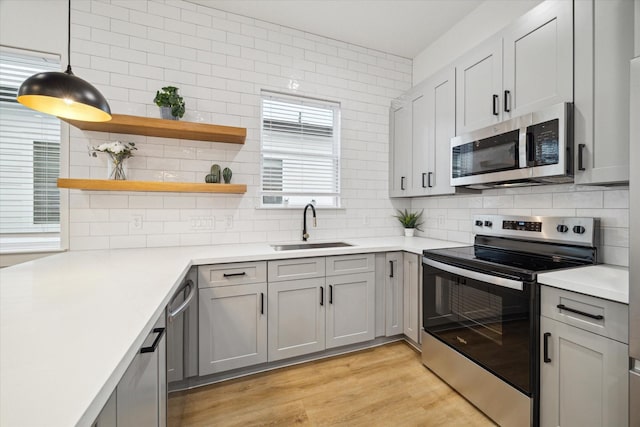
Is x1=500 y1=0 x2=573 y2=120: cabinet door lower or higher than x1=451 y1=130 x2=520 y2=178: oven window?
higher

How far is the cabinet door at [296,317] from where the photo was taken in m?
2.22

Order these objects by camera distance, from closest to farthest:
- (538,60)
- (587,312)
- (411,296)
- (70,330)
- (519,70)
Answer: (70,330)
(587,312)
(538,60)
(519,70)
(411,296)

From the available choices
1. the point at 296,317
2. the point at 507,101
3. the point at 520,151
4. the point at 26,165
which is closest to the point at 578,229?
the point at 520,151

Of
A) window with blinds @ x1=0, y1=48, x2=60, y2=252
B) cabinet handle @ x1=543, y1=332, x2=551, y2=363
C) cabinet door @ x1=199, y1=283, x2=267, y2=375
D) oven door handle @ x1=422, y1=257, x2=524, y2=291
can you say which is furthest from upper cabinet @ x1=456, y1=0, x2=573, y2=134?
window with blinds @ x1=0, y1=48, x2=60, y2=252

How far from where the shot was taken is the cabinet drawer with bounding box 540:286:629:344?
1.20 metres

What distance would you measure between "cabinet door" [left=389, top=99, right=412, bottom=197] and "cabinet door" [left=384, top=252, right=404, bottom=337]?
835mm

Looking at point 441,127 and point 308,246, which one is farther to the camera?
point 308,246

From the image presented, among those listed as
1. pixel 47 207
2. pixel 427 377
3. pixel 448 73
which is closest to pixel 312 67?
pixel 448 73

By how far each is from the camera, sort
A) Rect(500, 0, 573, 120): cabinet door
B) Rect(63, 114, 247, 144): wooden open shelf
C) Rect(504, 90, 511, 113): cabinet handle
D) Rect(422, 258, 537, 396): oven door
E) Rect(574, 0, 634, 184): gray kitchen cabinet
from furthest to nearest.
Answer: Rect(63, 114, 247, 144): wooden open shelf < Rect(504, 90, 511, 113): cabinet handle < Rect(500, 0, 573, 120): cabinet door < Rect(422, 258, 537, 396): oven door < Rect(574, 0, 634, 184): gray kitchen cabinet

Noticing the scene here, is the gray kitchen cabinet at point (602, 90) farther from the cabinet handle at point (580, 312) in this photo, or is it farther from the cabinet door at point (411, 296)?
the cabinet door at point (411, 296)

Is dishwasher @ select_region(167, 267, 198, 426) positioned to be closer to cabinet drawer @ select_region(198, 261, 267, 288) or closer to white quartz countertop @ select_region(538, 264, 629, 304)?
cabinet drawer @ select_region(198, 261, 267, 288)

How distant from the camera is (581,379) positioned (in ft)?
4.31

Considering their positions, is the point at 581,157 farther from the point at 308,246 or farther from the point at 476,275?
the point at 308,246

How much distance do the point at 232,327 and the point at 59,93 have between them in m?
1.71
